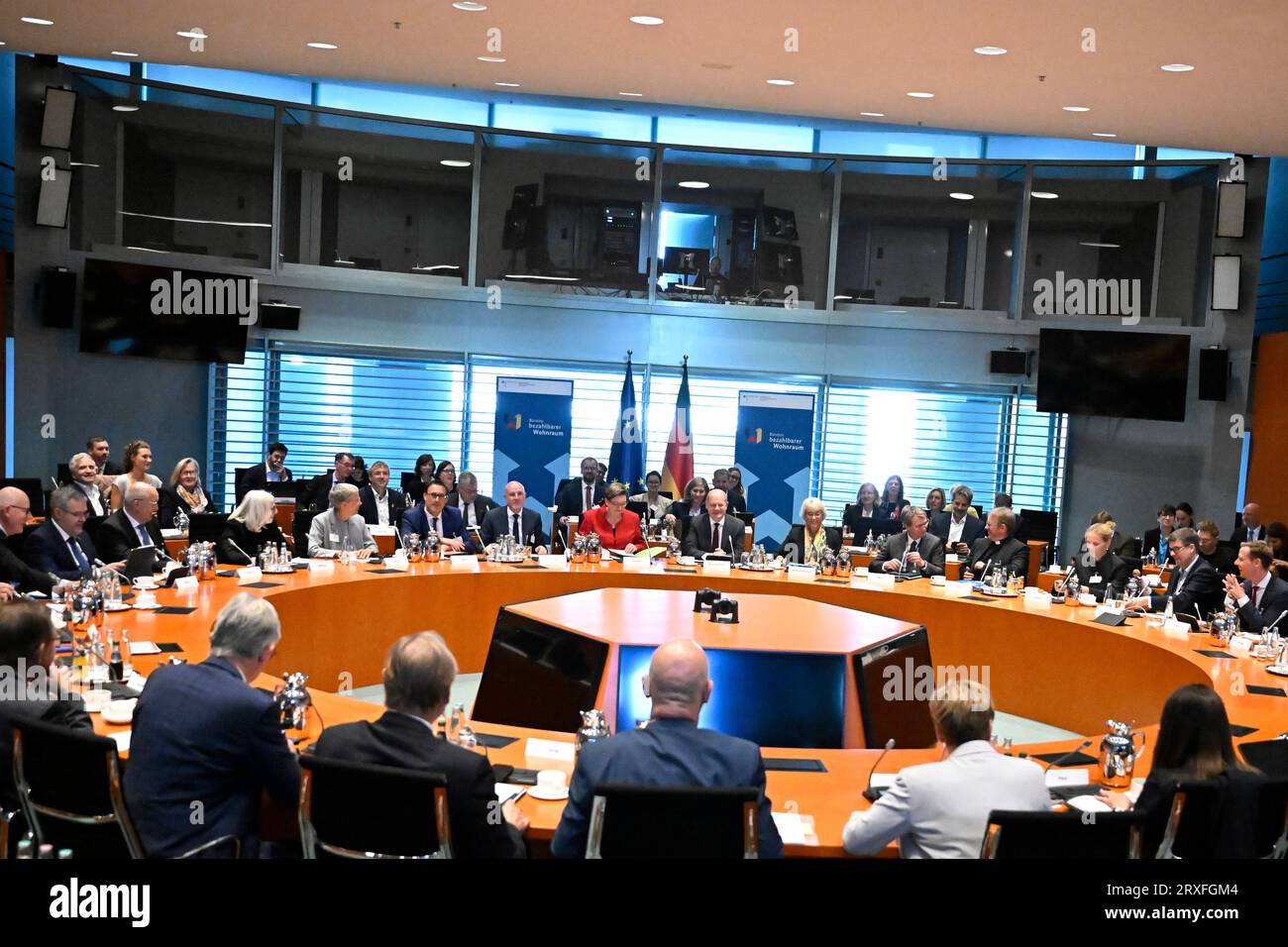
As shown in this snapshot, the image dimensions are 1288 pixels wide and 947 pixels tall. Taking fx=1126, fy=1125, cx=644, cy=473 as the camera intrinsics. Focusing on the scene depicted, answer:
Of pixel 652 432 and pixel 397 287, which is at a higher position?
pixel 397 287

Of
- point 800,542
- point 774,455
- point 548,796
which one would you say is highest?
point 774,455

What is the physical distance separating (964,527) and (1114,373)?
11.3ft

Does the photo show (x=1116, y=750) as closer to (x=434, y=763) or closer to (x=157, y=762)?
(x=434, y=763)

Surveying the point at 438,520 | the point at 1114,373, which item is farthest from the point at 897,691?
the point at 1114,373

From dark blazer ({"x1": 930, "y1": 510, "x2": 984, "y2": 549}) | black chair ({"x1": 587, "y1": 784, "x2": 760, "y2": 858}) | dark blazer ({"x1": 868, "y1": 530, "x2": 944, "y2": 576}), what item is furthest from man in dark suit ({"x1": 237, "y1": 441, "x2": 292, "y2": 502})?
black chair ({"x1": 587, "y1": 784, "x2": 760, "y2": 858})

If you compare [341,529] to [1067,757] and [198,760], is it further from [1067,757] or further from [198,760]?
[1067,757]

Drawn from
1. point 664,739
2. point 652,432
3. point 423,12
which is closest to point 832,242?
point 652,432

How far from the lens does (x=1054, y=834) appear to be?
2.65 metres

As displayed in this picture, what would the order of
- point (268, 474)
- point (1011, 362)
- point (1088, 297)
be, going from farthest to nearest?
1. point (1011, 362)
2. point (1088, 297)
3. point (268, 474)

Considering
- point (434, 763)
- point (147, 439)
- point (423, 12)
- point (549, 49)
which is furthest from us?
point (147, 439)

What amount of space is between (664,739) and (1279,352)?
1066cm

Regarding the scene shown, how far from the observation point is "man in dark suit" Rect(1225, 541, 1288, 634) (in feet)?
20.1

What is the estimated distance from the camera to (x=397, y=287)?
11656 mm

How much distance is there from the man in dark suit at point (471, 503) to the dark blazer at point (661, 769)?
19.0 ft
